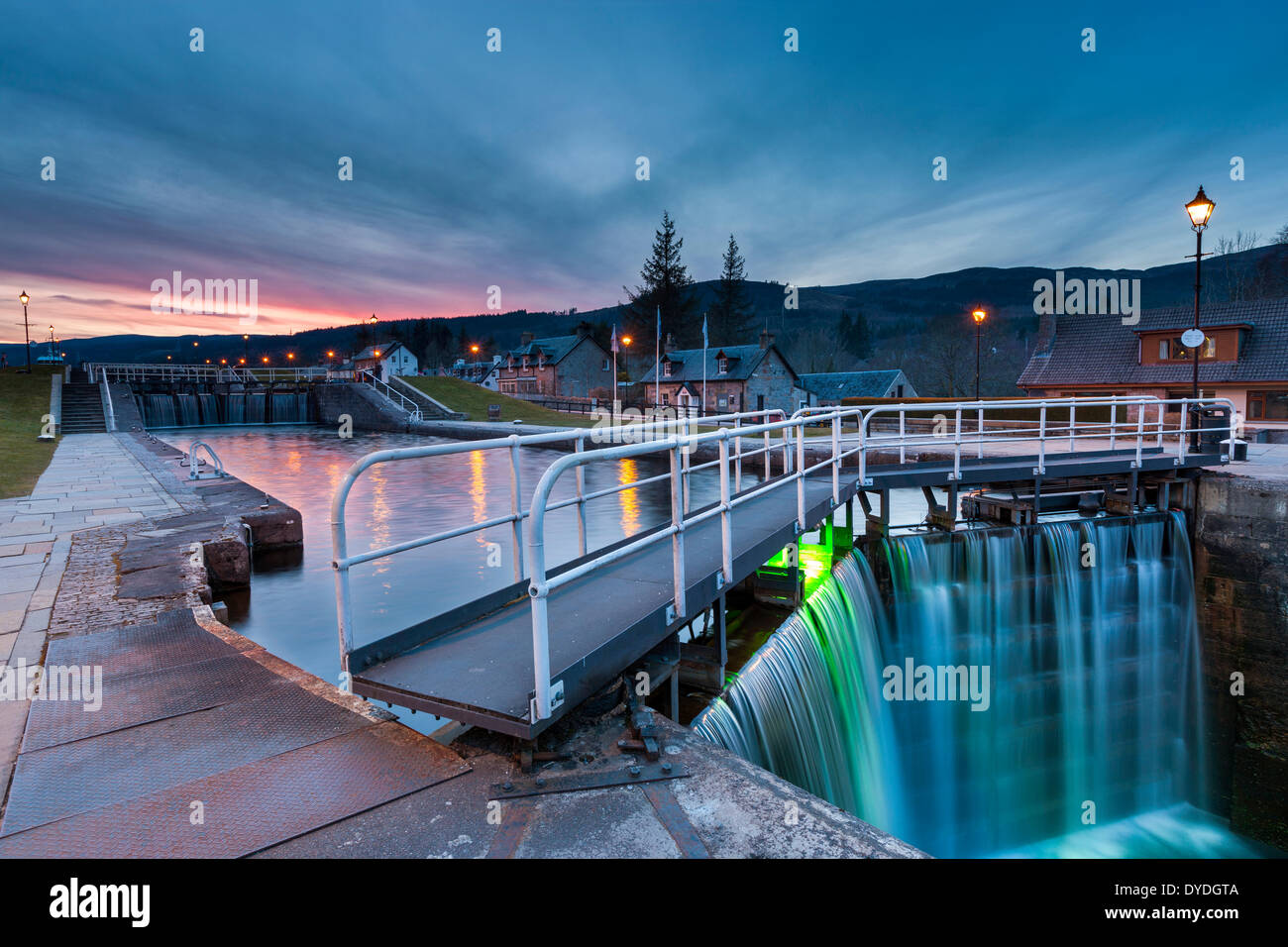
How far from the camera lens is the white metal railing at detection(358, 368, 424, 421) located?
48875mm

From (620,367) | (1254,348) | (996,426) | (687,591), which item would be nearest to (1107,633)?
(687,591)

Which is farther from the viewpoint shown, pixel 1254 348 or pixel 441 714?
pixel 1254 348

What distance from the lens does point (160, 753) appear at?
3418mm

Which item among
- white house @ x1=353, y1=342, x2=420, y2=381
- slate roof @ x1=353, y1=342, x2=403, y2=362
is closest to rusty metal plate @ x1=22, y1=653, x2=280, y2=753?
white house @ x1=353, y1=342, x2=420, y2=381

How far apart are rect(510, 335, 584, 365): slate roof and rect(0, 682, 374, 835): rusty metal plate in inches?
2714

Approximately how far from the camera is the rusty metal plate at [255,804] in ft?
8.79

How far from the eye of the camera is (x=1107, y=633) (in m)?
12.0

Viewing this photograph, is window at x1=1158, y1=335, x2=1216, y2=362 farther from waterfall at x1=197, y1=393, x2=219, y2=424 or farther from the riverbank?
waterfall at x1=197, y1=393, x2=219, y2=424

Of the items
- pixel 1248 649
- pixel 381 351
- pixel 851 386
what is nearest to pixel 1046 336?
pixel 851 386

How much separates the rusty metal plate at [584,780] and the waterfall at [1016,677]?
15.1 ft

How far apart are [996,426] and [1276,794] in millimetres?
19626
